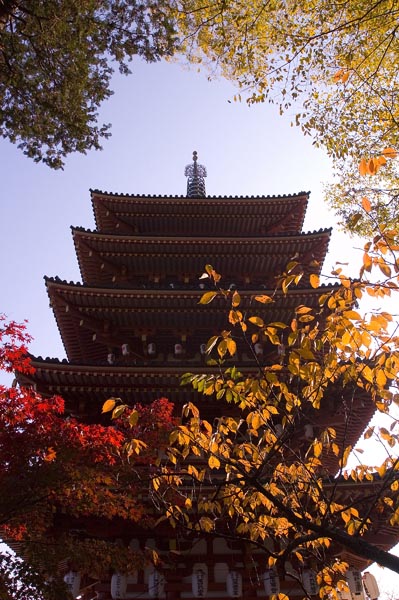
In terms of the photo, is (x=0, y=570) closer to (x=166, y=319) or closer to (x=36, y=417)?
(x=36, y=417)

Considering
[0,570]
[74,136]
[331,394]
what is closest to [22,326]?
[74,136]

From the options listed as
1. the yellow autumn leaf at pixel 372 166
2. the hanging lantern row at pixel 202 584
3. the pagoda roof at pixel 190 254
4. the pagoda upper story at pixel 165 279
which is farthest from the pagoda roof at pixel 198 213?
the yellow autumn leaf at pixel 372 166

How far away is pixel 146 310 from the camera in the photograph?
13.7 metres

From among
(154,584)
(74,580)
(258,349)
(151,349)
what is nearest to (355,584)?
(154,584)

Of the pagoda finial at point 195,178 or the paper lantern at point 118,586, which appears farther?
the pagoda finial at point 195,178

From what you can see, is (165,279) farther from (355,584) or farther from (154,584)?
(355,584)

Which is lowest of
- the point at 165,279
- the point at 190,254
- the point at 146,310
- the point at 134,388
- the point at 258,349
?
the point at 134,388

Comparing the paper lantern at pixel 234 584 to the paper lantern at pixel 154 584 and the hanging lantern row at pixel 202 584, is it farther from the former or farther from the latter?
the paper lantern at pixel 154 584

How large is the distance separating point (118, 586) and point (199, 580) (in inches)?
57.6

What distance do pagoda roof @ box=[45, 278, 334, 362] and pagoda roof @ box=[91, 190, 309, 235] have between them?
4617mm

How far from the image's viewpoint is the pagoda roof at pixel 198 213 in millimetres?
17656

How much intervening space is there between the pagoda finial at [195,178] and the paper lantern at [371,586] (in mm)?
16541

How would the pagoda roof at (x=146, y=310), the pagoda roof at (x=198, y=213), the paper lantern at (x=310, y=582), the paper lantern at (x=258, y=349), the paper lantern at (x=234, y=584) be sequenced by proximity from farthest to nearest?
the pagoda roof at (x=198, y=213) → the pagoda roof at (x=146, y=310) → the paper lantern at (x=258, y=349) → the paper lantern at (x=310, y=582) → the paper lantern at (x=234, y=584)

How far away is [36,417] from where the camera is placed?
29.5ft
